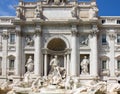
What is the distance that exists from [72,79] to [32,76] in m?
6.20

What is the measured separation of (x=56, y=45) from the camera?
48.2 m

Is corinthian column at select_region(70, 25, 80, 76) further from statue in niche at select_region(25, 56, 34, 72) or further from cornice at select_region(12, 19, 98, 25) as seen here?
statue in niche at select_region(25, 56, 34, 72)

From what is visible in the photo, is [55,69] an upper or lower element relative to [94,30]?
lower

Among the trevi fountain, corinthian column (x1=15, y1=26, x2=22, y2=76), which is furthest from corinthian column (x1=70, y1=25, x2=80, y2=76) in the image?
corinthian column (x1=15, y1=26, x2=22, y2=76)

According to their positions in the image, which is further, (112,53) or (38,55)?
(112,53)

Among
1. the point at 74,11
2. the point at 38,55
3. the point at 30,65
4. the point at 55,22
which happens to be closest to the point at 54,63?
the point at 38,55

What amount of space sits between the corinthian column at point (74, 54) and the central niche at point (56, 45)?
1.82 metres

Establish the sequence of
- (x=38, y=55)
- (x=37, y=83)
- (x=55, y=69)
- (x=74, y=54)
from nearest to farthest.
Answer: (x=37, y=83) → (x=55, y=69) → (x=74, y=54) → (x=38, y=55)

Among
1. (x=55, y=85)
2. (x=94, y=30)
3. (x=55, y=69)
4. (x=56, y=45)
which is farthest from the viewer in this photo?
(x=56, y=45)

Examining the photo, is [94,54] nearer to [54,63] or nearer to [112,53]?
[112,53]

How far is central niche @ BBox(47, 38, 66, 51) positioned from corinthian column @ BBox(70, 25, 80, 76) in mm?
1816

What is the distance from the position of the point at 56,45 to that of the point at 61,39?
183 centimetres

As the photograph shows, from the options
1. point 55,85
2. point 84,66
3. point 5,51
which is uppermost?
point 5,51

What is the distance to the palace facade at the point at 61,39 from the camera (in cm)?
4594
